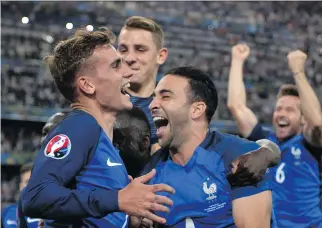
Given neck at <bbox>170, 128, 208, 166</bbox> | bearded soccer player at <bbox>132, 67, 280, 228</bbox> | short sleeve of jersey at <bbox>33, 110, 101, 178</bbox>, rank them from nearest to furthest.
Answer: short sleeve of jersey at <bbox>33, 110, 101, 178</bbox>, bearded soccer player at <bbox>132, 67, 280, 228</bbox>, neck at <bbox>170, 128, 208, 166</bbox>

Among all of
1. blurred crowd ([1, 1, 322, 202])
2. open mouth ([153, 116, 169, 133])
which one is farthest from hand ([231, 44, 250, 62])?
blurred crowd ([1, 1, 322, 202])

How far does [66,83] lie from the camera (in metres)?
2.72

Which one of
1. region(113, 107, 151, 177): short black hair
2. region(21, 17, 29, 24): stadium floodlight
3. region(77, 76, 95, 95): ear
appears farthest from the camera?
region(21, 17, 29, 24): stadium floodlight

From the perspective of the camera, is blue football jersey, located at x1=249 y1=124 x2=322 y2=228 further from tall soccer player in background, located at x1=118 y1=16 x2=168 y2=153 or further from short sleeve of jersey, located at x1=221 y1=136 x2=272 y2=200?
short sleeve of jersey, located at x1=221 y1=136 x2=272 y2=200

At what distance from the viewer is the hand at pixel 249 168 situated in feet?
8.87

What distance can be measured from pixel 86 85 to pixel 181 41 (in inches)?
467

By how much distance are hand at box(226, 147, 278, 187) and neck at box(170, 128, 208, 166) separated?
341mm

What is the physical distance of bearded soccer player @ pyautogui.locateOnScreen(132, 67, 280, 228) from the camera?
2.81 m

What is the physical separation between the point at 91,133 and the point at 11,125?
466 inches

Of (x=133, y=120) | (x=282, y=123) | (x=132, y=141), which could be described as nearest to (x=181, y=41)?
(x=282, y=123)

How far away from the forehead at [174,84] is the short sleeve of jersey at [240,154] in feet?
1.22

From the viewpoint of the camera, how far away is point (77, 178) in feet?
8.16

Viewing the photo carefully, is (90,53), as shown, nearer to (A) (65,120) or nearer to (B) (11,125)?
(A) (65,120)

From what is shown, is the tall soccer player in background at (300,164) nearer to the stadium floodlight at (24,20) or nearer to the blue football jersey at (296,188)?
the blue football jersey at (296,188)
